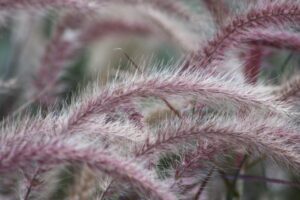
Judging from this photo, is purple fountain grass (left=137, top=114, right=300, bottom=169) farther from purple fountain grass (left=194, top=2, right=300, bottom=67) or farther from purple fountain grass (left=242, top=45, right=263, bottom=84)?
purple fountain grass (left=242, top=45, right=263, bottom=84)

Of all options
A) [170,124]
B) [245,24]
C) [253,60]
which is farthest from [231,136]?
[253,60]

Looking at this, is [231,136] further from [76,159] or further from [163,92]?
→ [76,159]

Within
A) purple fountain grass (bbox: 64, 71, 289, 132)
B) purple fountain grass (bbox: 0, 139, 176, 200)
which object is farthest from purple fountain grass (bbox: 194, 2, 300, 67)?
purple fountain grass (bbox: 0, 139, 176, 200)

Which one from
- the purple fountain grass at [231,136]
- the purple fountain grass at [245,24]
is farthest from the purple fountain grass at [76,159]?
the purple fountain grass at [245,24]

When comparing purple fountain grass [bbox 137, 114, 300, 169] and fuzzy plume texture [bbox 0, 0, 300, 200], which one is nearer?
fuzzy plume texture [bbox 0, 0, 300, 200]

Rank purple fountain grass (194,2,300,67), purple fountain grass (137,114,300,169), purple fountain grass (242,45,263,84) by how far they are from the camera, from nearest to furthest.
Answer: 1. purple fountain grass (137,114,300,169)
2. purple fountain grass (194,2,300,67)
3. purple fountain grass (242,45,263,84)

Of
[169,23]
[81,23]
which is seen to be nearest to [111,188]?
[169,23]

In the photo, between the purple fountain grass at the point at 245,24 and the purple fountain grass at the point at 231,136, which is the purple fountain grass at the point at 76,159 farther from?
the purple fountain grass at the point at 245,24
